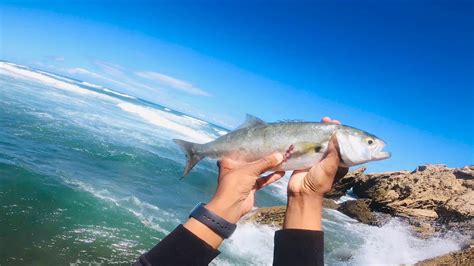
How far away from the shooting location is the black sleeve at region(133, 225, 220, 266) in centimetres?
220

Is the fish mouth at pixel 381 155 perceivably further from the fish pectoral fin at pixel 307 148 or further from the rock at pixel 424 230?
the rock at pixel 424 230

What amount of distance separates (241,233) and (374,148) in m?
12.2

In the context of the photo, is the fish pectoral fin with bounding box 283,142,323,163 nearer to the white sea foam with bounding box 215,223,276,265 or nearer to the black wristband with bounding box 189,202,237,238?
the black wristband with bounding box 189,202,237,238

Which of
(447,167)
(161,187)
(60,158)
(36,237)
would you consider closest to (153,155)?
(161,187)

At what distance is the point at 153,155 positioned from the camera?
28.1m

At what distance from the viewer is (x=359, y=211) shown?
24.3 meters

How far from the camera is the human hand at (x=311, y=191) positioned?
266 centimetres

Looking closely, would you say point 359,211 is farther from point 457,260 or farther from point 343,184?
point 457,260

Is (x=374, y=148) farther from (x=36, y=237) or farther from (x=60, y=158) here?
(x=60, y=158)

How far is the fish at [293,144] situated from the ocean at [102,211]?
724 cm

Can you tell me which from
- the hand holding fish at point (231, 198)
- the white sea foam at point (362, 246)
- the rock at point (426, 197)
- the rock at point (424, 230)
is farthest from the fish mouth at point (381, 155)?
the rock at point (426, 197)

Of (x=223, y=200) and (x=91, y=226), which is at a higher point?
(x=223, y=200)

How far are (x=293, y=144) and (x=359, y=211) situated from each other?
21.9 meters

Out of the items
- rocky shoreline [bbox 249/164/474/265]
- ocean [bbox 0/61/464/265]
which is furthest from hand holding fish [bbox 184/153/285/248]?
rocky shoreline [bbox 249/164/474/265]
